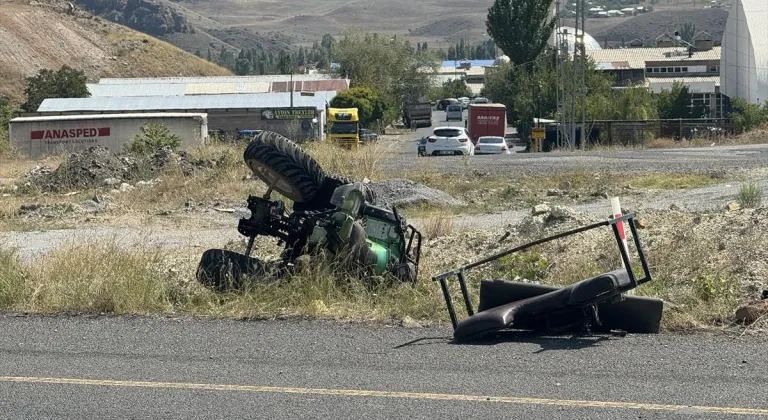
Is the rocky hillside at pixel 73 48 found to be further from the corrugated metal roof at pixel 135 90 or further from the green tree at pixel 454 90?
the green tree at pixel 454 90

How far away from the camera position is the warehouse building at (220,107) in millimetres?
74000

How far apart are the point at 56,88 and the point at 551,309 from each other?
87.6 meters

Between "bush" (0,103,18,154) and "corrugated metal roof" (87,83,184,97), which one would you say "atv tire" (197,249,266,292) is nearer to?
"bush" (0,103,18,154)

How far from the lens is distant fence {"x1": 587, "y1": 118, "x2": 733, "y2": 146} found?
52.2 m

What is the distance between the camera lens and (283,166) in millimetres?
10086

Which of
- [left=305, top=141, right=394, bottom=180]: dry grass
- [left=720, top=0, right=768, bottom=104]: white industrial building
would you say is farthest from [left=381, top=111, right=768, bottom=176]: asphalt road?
[left=720, top=0, right=768, bottom=104]: white industrial building

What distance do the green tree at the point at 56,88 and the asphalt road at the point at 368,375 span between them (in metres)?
84.9

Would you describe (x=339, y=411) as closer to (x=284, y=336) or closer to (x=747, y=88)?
(x=284, y=336)

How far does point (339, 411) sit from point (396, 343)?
71.4 inches

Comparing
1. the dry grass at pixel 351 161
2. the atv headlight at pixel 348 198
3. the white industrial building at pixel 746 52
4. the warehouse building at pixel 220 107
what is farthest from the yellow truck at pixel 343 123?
the atv headlight at pixel 348 198

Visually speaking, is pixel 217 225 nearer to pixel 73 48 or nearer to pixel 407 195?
pixel 407 195

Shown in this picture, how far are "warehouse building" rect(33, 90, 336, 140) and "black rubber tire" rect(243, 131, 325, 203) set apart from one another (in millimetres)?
60411

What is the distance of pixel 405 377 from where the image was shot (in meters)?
6.96

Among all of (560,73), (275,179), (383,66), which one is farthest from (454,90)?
(275,179)
